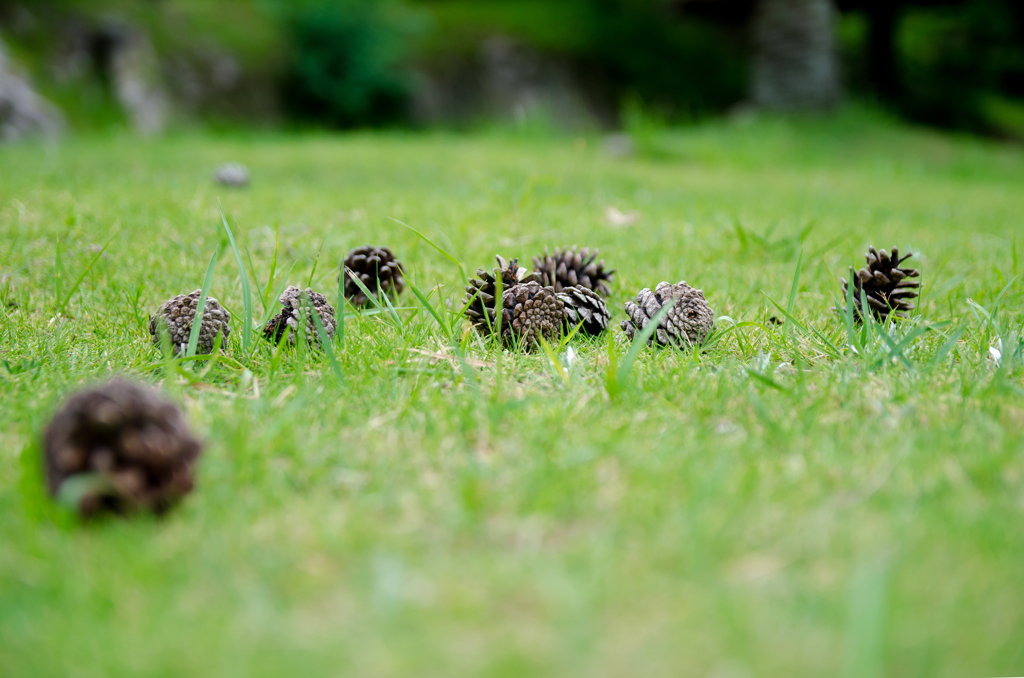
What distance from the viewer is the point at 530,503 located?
1037 millimetres

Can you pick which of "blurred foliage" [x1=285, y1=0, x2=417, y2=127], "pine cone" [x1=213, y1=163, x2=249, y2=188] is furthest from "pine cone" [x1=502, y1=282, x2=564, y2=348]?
"blurred foliage" [x1=285, y1=0, x2=417, y2=127]

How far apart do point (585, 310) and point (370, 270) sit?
29.1 inches

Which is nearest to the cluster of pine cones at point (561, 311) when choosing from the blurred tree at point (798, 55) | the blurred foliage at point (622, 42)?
the blurred tree at point (798, 55)

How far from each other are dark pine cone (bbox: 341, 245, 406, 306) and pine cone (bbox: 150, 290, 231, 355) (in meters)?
0.52

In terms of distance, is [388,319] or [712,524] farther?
[388,319]

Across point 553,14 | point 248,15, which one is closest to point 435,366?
point 248,15

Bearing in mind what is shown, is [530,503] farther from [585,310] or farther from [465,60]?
[465,60]

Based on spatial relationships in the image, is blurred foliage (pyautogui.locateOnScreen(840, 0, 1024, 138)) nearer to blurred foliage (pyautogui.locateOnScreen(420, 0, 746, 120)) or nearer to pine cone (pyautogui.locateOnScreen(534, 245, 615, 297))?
blurred foliage (pyautogui.locateOnScreen(420, 0, 746, 120))

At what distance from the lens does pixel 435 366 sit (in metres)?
1.61

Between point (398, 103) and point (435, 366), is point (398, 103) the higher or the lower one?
the higher one

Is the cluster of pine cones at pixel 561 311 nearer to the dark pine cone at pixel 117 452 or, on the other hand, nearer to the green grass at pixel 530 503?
the green grass at pixel 530 503

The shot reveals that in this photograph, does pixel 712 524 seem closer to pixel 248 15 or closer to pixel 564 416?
pixel 564 416

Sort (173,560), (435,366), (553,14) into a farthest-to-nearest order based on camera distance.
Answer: (553,14), (435,366), (173,560)

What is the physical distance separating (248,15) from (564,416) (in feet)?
34.2
